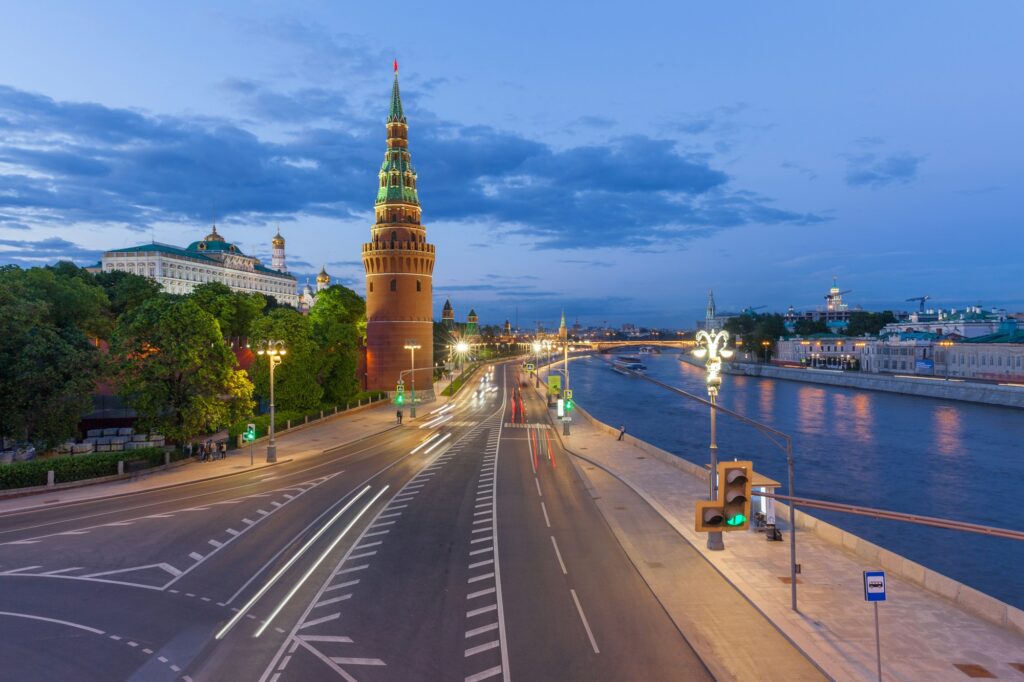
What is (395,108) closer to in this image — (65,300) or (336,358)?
Result: (336,358)

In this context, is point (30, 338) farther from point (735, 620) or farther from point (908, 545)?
point (908, 545)

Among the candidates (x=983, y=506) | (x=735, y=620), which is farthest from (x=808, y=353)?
(x=735, y=620)

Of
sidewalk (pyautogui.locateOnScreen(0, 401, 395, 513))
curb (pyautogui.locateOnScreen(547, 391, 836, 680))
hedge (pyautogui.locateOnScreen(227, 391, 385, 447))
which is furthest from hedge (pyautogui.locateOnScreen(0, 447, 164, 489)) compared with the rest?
curb (pyautogui.locateOnScreen(547, 391, 836, 680))

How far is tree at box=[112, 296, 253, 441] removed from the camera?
38562mm

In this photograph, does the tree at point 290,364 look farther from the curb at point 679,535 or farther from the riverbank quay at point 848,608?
the riverbank quay at point 848,608

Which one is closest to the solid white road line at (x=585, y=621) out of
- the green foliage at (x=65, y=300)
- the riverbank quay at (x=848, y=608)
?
the riverbank quay at (x=848, y=608)

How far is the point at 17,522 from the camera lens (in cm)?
2656

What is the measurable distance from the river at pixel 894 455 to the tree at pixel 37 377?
46.1 meters

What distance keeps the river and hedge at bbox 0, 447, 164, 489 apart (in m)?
42.0

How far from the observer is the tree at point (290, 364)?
57281mm

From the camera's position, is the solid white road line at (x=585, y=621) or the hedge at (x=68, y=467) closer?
the solid white road line at (x=585, y=621)

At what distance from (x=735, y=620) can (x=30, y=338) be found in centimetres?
4050

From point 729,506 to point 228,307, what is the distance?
5357 centimetres

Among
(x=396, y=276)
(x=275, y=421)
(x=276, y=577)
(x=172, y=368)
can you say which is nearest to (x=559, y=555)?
(x=276, y=577)
